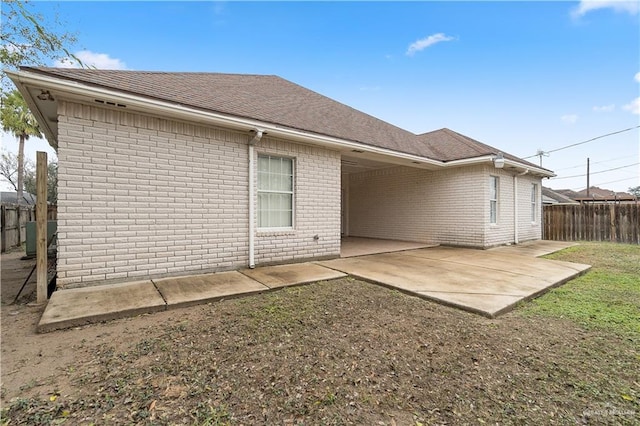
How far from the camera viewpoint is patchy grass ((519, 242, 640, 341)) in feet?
11.2

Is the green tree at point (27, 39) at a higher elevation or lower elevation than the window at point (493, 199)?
higher

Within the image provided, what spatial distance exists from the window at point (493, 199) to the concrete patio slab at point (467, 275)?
2037 millimetres

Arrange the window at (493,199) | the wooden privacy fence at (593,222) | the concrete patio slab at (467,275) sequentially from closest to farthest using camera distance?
the concrete patio slab at (467,275) < the window at (493,199) < the wooden privacy fence at (593,222)

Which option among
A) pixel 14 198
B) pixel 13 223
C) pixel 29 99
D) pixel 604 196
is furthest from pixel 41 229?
pixel 604 196

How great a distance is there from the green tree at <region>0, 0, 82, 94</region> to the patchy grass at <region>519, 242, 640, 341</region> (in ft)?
34.6

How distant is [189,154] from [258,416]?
4.63 m

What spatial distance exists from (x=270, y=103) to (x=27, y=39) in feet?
20.3

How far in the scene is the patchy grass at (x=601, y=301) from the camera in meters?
3.42

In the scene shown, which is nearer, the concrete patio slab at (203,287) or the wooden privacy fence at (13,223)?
the concrete patio slab at (203,287)

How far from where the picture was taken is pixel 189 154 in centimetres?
520

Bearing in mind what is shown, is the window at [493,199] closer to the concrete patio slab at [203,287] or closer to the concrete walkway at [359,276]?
the concrete walkway at [359,276]

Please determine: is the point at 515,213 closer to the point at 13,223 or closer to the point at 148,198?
the point at 148,198

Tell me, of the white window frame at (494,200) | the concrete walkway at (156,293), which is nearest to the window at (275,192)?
the concrete walkway at (156,293)

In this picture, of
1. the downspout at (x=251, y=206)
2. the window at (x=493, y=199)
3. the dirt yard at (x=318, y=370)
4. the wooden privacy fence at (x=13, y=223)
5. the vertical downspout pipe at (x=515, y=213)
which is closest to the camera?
the dirt yard at (x=318, y=370)
